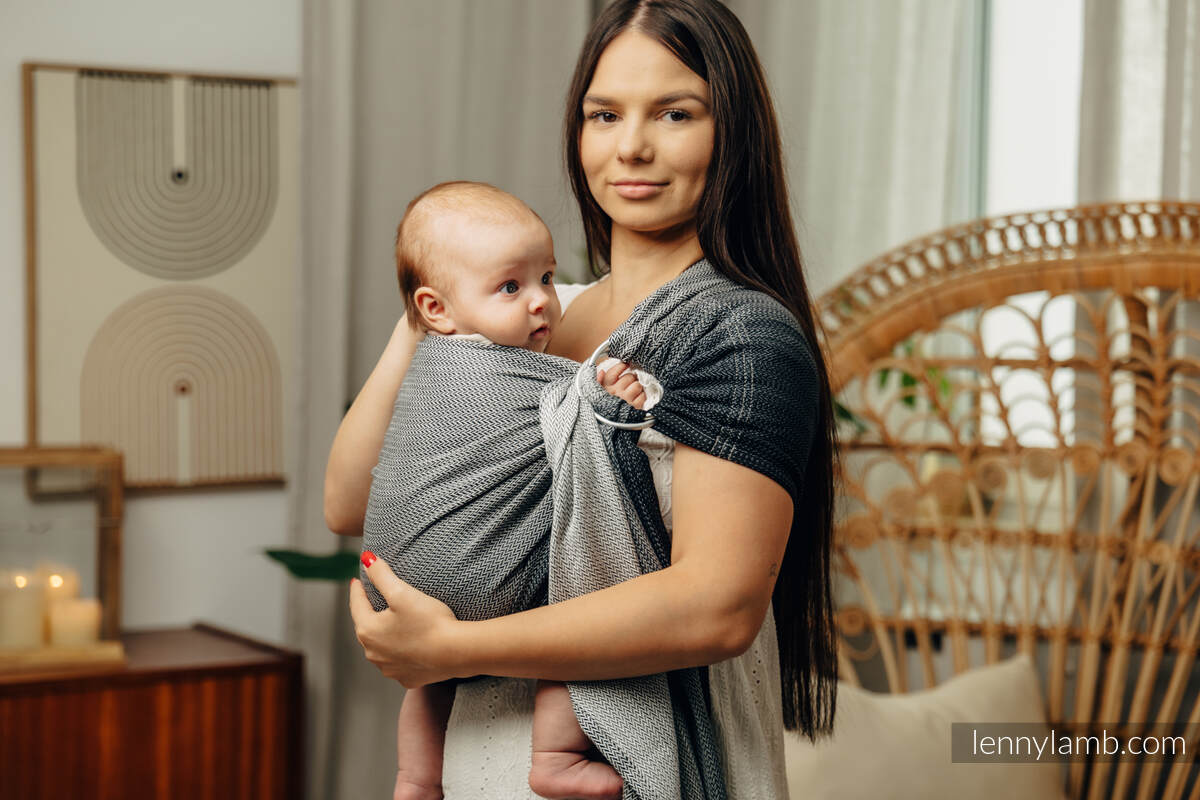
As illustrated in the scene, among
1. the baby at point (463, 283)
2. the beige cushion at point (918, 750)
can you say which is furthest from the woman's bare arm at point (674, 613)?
the beige cushion at point (918, 750)

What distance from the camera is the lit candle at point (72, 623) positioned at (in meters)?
2.16

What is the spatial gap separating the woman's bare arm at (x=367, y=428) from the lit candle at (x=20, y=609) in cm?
136

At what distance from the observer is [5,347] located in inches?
93.3

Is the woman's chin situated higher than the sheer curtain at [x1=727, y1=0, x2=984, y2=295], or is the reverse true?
the sheer curtain at [x1=727, y1=0, x2=984, y2=295]

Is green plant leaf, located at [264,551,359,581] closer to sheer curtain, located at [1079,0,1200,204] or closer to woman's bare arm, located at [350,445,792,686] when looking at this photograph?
woman's bare arm, located at [350,445,792,686]

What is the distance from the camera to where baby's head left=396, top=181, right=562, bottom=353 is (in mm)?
978

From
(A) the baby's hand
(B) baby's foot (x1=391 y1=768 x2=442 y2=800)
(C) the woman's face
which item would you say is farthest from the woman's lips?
(B) baby's foot (x1=391 y1=768 x2=442 y2=800)

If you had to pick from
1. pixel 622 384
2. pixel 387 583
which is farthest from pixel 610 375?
pixel 387 583

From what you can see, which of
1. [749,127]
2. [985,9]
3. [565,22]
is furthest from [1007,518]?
[749,127]

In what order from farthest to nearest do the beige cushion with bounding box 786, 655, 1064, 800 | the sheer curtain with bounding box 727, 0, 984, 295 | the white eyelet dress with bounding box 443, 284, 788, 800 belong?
1. the sheer curtain with bounding box 727, 0, 984, 295
2. the beige cushion with bounding box 786, 655, 1064, 800
3. the white eyelet dress with bounding box 443, 284, 788, 800

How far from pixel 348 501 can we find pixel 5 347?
1.66 meters

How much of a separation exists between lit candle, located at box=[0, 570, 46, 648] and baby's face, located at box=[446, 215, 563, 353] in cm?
155


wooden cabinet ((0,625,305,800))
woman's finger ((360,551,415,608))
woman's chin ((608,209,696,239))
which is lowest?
wooden cabinet ((0,625,305,800))

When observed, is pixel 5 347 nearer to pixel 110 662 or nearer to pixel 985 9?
pixel 110 662
